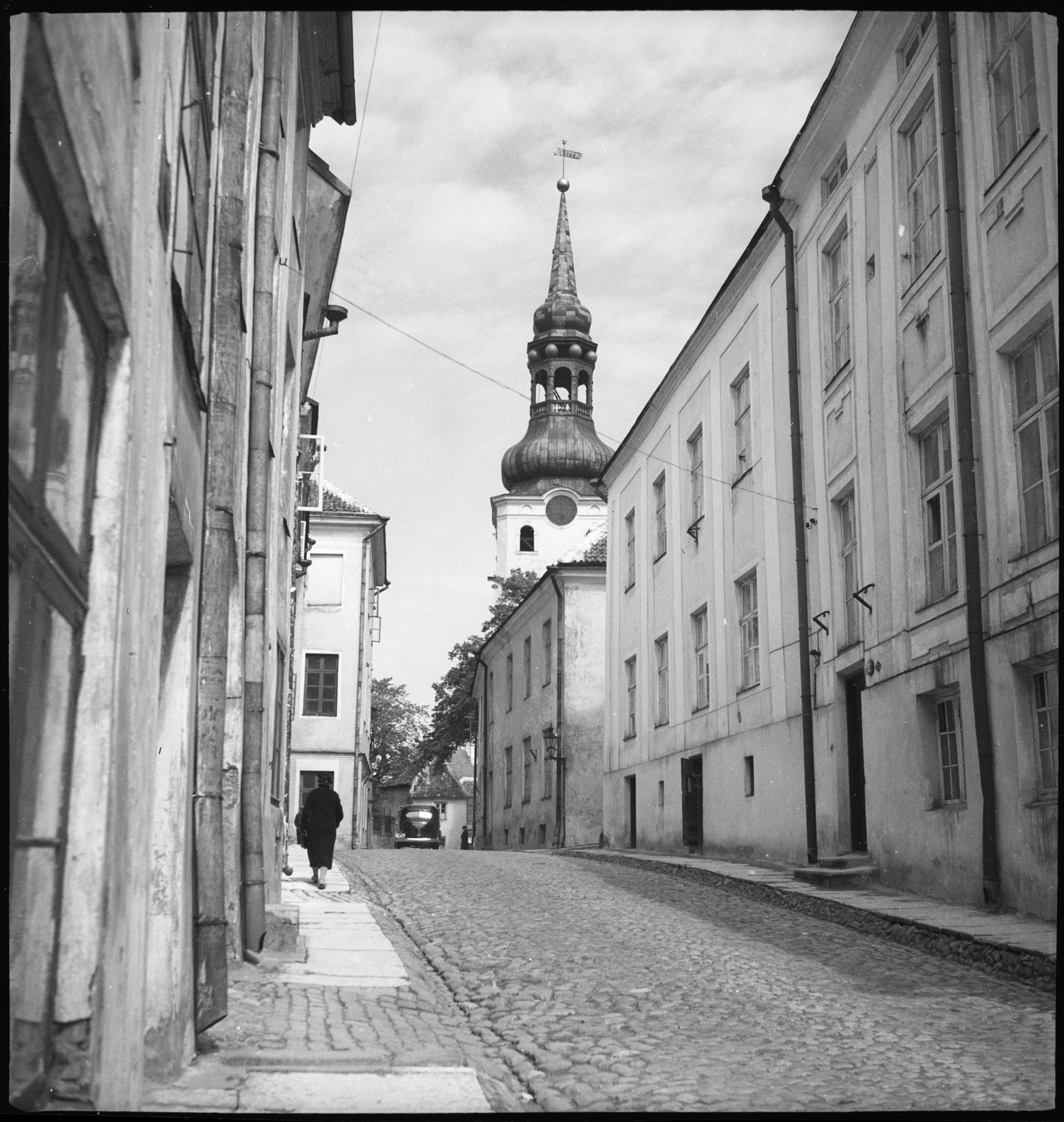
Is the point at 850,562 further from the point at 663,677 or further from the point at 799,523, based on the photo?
the point at 663,677

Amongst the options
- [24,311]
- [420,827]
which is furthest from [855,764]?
→ [420,827]

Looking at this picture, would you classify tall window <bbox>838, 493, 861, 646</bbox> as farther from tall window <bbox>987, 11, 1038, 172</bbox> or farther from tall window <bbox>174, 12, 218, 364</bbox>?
tall window <bbox>174, 12, 218, 364</bbox>

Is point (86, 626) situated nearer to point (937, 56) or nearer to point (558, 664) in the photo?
point (937, 56)

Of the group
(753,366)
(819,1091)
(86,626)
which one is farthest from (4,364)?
(753,366)

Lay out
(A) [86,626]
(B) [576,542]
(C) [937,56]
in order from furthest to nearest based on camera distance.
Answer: (B) [576,542] < (C) [937,56] < (A) [86,626]

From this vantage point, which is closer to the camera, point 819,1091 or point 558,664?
point 819,1091

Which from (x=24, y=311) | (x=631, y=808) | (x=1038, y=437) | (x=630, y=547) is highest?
(x=630, y=547)

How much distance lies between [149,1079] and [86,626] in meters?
2.19

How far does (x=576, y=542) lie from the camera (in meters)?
73.7

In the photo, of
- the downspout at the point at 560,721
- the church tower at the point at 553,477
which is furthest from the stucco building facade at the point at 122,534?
the church tower at the point at 553,477

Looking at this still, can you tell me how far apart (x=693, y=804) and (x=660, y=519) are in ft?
18.2

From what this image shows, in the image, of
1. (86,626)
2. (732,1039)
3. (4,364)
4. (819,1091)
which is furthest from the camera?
(732,1039)

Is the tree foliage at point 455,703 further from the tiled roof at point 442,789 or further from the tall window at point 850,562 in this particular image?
the tall window at point 850,562

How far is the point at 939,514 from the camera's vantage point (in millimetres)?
12836
